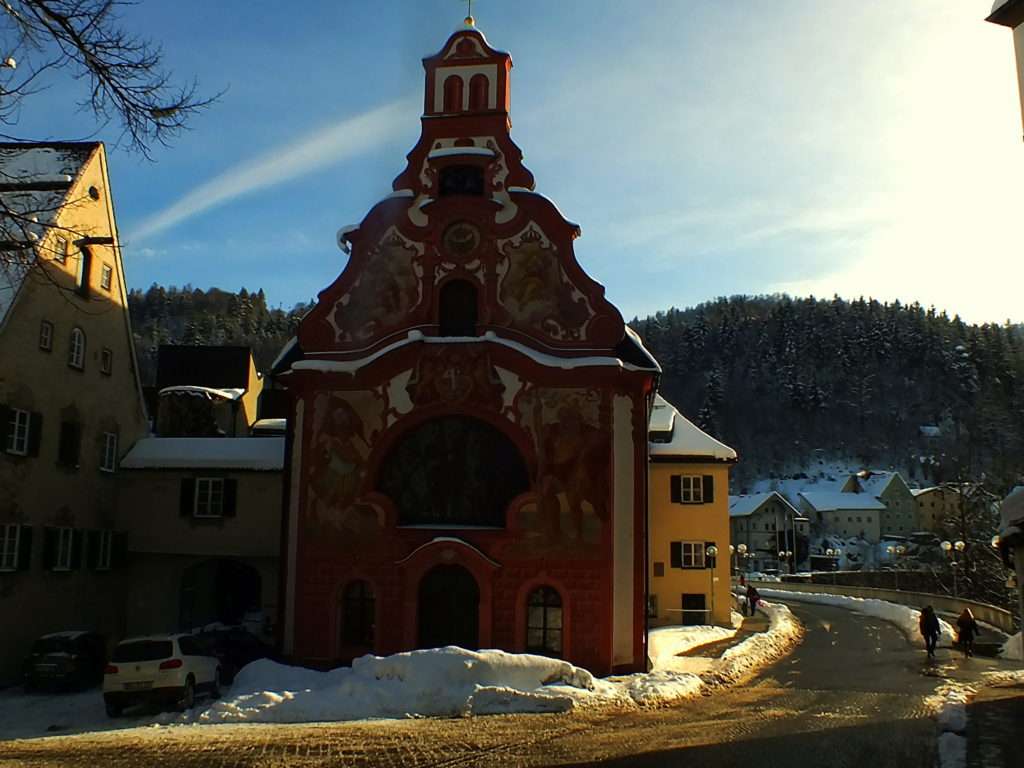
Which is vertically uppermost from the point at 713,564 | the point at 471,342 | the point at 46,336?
the point at 46,336

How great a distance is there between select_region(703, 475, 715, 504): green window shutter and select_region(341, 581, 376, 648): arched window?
1531 centimetres

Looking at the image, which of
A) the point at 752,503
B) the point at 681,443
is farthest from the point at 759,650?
the point at 752,503

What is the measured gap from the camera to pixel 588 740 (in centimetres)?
1550

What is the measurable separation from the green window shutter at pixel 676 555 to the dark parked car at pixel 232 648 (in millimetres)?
15959

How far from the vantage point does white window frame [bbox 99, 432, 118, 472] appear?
3069 cm

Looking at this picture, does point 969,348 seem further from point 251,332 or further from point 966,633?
point 966,633

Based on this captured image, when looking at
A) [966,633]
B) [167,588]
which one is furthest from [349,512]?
[966,633]

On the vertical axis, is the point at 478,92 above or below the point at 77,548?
above

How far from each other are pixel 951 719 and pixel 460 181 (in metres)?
19.3

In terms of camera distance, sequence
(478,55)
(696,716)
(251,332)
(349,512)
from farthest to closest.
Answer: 1. (251,332)
2. (478,55)
3. (349,512)
4. (696,716)

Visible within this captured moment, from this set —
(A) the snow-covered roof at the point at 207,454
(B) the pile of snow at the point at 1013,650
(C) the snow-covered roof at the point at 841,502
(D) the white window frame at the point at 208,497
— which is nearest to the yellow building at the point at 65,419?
(A) the snow-covered roof at the point at 207,454

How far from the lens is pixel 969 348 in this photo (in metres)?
177

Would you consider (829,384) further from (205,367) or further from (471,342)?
(471,342)

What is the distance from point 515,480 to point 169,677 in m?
10.2
